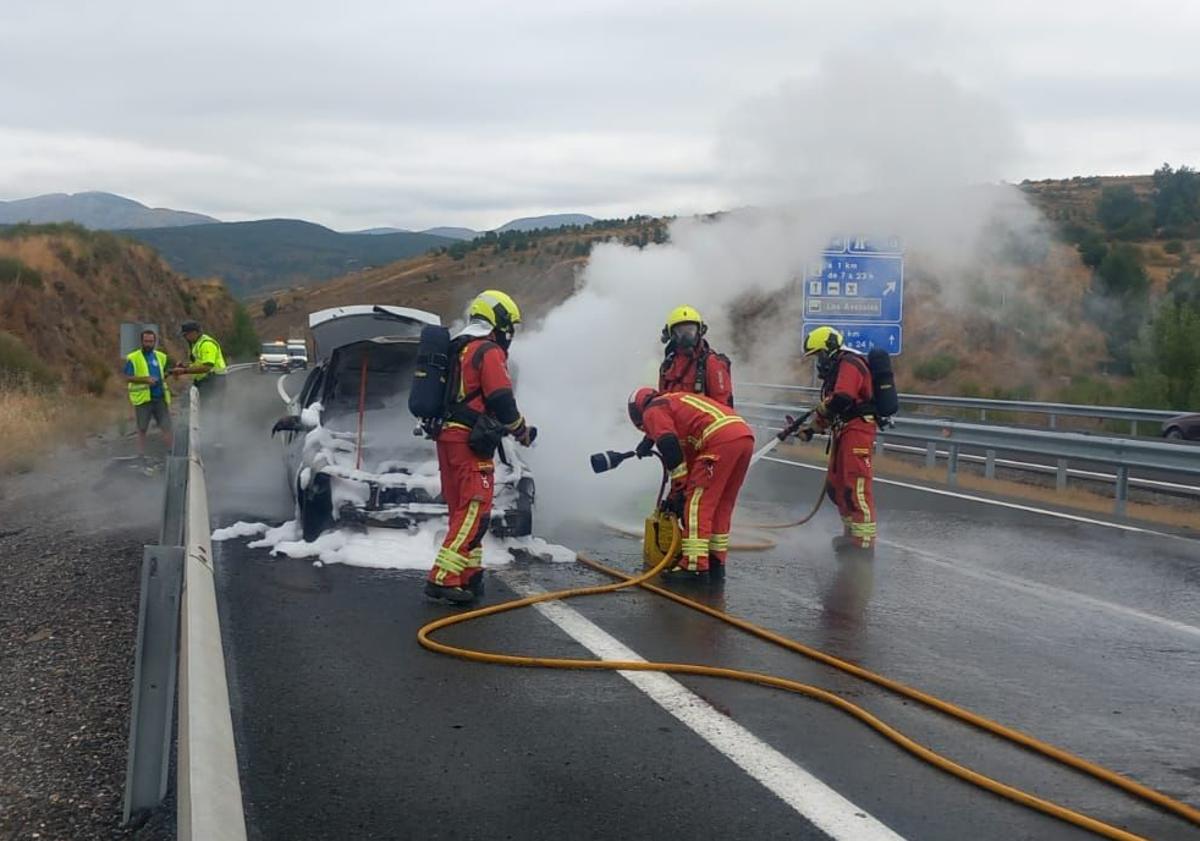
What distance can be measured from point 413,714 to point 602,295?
8333mm

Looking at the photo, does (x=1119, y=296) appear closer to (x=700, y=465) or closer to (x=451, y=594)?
(x=700, y=465)

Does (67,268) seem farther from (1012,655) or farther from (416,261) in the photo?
(416,261)

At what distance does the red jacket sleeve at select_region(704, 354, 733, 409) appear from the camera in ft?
29.6

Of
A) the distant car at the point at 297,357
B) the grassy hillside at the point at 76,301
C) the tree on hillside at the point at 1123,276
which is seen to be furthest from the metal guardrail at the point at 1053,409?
the distant car at the point at 297,357

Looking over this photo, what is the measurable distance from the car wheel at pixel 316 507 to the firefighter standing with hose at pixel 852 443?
3953 mm

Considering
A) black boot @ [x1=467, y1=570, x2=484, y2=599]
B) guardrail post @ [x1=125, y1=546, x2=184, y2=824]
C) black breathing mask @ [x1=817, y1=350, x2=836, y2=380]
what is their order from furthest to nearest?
black breathing mask @ [x1=817, y1=350, x2=836, y2=380] → black boot @ [x1=467, y1=570, x2=484, y2=599] → guardrail post @ [x1=125, y1=546, x2=184, y2=824]

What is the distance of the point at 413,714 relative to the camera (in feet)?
17.1

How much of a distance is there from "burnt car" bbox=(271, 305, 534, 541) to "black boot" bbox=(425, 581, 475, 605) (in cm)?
159

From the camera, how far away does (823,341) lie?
995cm

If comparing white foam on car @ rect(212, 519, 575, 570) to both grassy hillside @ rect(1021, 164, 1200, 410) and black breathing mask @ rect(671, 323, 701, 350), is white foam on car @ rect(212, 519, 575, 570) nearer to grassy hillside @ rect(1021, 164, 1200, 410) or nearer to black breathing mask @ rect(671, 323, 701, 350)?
black breathing mask @ rect(671, 323, 701, 350)

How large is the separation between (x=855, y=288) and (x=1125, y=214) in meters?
42.2

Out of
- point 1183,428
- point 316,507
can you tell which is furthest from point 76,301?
point 316,507

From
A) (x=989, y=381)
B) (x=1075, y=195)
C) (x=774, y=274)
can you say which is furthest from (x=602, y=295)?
(x=1075, y=195)

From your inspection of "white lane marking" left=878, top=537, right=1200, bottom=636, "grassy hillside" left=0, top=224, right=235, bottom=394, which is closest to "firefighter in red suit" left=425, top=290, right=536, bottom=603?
"white lane marking" left=878, top=537, right=1200, bottom=636
